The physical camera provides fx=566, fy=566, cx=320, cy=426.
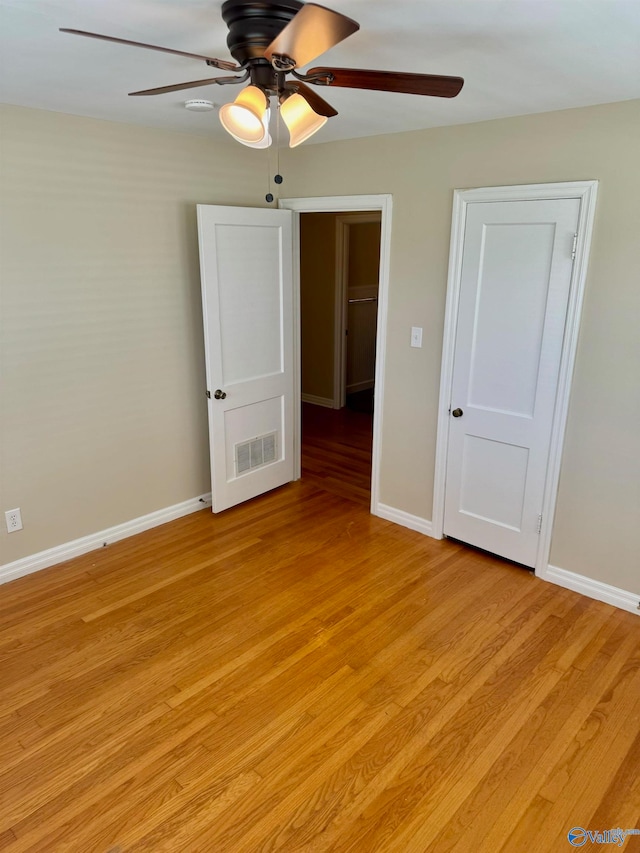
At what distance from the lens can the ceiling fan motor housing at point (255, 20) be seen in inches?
61.4

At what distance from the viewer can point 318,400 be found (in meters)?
6.75

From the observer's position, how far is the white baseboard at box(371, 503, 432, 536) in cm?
368

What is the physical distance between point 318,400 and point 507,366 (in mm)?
3802

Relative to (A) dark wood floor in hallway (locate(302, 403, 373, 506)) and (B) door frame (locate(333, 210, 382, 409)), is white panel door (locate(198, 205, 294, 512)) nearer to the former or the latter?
(A) dark wood floor in hallway (locate(302, 403, 373, 506))

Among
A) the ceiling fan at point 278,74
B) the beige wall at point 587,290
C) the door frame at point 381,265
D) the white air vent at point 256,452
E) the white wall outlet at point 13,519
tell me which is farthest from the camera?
the white air vent at point 256,452

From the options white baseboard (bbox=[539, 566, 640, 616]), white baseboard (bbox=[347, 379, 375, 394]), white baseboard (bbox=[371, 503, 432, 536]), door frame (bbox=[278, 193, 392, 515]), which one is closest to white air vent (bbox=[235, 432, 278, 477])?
door frame (bbox=[278, 193, 392, 515])

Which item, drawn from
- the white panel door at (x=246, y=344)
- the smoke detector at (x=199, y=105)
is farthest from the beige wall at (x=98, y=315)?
the smoke detector at (x=199, y=105)

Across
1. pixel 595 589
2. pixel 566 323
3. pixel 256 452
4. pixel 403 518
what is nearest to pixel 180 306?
pixel 256 452

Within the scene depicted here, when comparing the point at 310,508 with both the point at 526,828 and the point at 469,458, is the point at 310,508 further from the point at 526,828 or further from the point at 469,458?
the point at 526,828

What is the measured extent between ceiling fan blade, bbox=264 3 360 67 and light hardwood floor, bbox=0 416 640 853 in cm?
224

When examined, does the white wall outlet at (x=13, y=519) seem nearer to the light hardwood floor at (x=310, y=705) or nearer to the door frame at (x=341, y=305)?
the light hardwood floor at (x=310, y=705)

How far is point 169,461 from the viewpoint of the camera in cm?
378

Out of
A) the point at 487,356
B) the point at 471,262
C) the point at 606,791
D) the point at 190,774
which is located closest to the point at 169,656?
the point at 190,774

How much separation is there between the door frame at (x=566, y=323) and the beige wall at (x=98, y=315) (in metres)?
1.56
